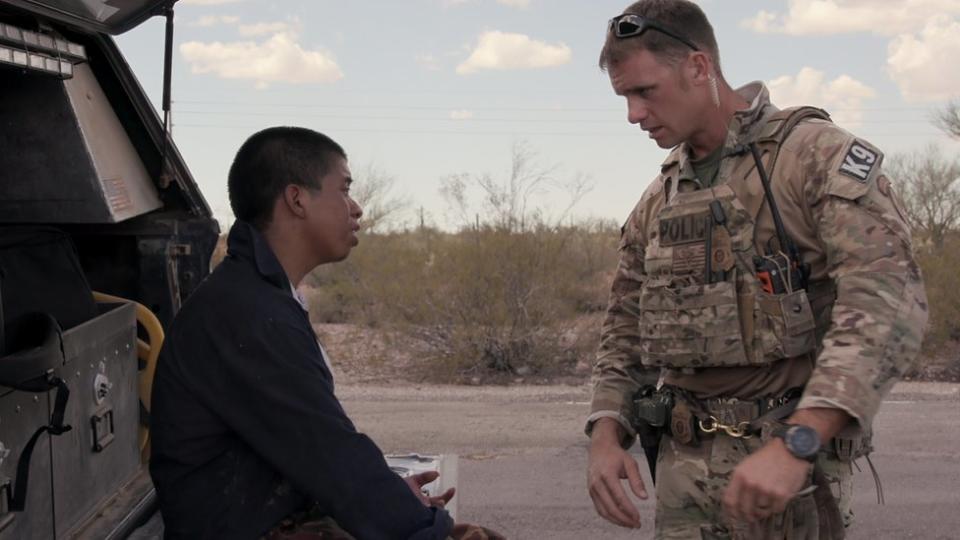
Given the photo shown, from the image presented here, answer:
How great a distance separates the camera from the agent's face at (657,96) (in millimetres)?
2792

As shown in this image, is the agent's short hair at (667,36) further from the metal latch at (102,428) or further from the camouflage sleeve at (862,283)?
the metal latch at (102,428)

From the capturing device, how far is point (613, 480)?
9.25ft

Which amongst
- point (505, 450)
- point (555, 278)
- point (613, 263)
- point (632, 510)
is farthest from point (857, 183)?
point (613, 263)

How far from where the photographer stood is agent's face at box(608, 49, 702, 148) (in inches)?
110

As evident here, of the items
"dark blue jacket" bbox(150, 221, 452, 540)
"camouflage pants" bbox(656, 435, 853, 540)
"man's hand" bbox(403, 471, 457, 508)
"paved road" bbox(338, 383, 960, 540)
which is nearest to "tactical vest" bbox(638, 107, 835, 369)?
"camouflage pants" bbox(656, 435, 853, 540)

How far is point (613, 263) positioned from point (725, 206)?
47.3 ft

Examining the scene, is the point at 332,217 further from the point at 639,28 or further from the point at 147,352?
the point at 147,352

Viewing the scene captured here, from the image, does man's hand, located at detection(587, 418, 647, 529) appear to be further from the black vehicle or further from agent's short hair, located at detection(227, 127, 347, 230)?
the black vehicle

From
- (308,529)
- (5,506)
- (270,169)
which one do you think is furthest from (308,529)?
(270,169)

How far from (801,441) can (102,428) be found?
174 centimetres

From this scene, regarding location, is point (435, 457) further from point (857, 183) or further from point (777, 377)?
point (857, 183)

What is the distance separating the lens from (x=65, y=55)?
291 cm

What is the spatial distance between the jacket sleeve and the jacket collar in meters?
0.17

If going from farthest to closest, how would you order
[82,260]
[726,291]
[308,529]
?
[82,260] → [726,291] → [308,529]
